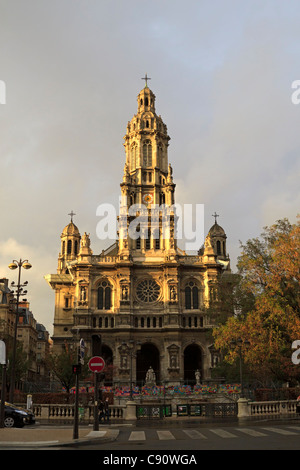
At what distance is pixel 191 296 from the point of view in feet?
232

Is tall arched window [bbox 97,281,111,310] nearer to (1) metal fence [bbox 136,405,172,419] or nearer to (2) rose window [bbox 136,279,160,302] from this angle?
(2) rose window [bbox 136,279,160,302]

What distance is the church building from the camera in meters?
66.8

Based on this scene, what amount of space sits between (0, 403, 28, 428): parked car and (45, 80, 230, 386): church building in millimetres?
39106

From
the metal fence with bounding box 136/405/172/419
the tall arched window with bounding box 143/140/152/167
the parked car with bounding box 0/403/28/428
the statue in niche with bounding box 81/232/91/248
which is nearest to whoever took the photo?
the parked car with bounding box 0/403/28/428

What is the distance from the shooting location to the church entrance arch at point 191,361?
70500mm

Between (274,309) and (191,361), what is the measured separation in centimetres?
4425

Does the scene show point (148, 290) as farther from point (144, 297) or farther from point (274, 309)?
point (274, 309)

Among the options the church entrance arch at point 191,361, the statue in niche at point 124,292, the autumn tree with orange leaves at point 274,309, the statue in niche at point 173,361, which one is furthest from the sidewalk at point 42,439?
the church entrance arch at point 191,361

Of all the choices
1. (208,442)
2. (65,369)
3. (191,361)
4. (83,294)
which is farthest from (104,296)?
(208,442)

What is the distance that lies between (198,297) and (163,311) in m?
5.44

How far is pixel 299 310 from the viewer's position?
32375 millimetres

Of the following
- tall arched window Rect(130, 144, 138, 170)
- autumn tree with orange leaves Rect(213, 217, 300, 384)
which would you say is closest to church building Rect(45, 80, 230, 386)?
tall arched window Rect(130, 144, 138, 170)

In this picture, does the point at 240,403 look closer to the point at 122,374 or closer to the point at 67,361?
the point at 67,361
